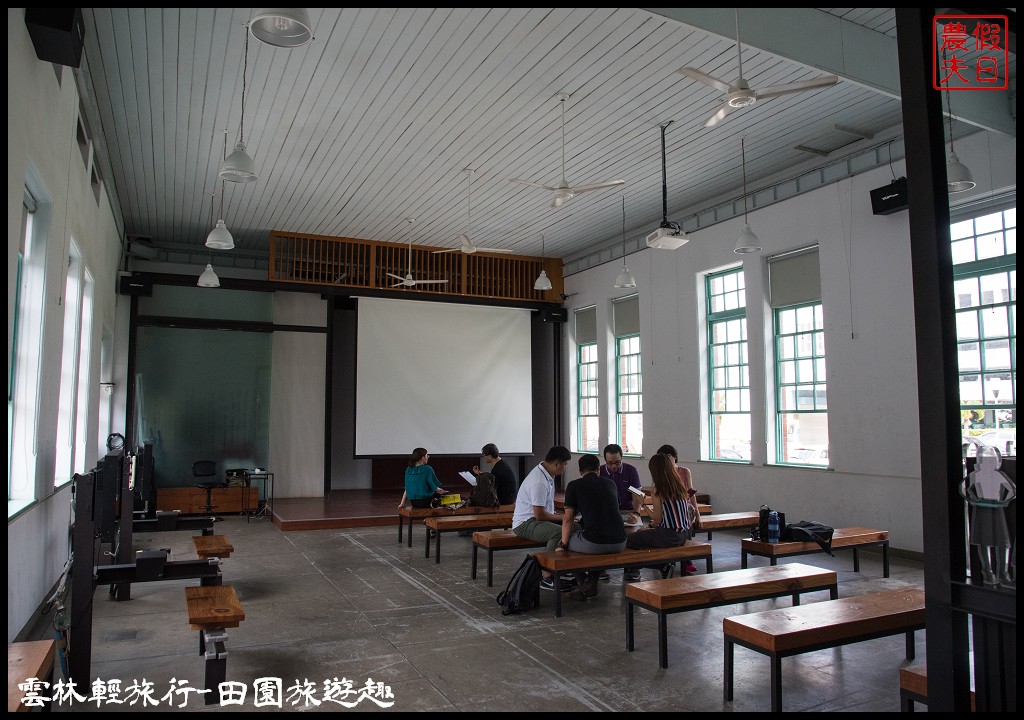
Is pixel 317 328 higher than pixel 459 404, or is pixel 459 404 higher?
pixel 317 328

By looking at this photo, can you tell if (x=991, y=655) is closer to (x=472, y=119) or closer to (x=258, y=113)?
(x=472, y=119)

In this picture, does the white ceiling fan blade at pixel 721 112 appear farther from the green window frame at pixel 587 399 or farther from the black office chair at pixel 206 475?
the black office chair at pixel 206 475

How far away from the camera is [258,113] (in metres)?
6.77

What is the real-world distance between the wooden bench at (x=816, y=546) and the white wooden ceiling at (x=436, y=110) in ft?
13.2

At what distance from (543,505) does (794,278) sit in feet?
15.5

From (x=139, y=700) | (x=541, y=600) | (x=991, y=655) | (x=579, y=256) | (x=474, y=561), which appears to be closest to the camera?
(x=991, y=655)

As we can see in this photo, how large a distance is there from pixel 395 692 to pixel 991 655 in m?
2.56

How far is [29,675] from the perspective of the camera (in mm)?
2564

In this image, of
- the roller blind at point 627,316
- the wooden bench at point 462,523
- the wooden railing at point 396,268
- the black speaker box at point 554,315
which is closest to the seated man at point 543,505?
the wooden bench at point 462,523

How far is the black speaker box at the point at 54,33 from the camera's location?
12.1ft

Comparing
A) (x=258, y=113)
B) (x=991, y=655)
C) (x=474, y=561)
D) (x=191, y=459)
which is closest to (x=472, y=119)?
(x=258, y=113)

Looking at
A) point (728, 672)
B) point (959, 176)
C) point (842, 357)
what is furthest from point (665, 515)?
point (842, 357)

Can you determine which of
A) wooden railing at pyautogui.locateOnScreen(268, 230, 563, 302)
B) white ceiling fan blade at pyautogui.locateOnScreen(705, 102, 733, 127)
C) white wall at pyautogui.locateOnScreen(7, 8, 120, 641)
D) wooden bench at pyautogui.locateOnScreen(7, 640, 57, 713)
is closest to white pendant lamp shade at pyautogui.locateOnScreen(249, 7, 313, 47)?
white wall at pyautogui.locateOnScreen(7, 8, 120, 641)

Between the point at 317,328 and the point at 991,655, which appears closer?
the point at 991,655
